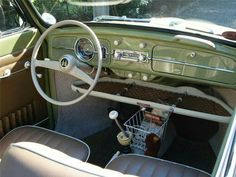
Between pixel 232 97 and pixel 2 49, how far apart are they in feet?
4.67

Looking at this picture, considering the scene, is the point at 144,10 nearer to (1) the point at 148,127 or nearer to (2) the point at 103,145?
(1) the point at 148,127

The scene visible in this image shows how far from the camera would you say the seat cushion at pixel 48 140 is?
6.89 feet

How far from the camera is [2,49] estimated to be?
7.34 feet

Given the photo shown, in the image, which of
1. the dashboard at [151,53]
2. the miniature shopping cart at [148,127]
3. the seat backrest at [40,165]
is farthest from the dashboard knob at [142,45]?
the seat backrest at [40,165]

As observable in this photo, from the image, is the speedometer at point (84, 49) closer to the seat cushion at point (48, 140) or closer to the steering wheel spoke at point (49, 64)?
the steering wheel spoke at point (49, 64)

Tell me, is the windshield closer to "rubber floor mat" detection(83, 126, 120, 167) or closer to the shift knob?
the shift knob

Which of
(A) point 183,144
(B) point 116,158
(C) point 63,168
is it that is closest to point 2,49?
(B) point 116,158

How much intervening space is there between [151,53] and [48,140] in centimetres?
81

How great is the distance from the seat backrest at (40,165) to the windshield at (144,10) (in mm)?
1130

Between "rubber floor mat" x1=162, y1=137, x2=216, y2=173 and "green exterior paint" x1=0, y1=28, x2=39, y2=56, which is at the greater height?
"green exterior paint" x1=0, y1=28, x2=39, y2=56

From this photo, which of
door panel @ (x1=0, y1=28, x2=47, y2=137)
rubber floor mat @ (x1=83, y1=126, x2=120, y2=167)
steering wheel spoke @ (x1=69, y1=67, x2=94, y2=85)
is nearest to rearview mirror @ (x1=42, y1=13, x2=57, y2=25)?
door panel @ (x1=0, y1=28, x2=47, y2=137)

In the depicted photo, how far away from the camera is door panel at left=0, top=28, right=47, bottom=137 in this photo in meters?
2.28

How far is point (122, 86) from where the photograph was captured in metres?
2.54

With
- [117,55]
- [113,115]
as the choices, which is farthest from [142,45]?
[113,115]
